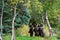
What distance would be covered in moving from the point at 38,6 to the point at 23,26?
4429 millimetres

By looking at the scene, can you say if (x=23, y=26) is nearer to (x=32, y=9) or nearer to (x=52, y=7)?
(x=32, y=9)

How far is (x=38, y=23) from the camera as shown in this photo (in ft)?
97.2

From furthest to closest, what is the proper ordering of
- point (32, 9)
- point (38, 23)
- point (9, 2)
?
point (38, 23), point (32, 9), point (9, 2)

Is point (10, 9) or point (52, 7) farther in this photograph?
point (52, 7)

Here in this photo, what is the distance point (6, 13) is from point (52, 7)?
263 inches

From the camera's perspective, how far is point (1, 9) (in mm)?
24312

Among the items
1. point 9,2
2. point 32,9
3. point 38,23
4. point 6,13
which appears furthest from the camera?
point 38,23

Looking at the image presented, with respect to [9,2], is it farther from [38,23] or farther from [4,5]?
[38,23]

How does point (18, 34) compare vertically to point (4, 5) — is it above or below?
below

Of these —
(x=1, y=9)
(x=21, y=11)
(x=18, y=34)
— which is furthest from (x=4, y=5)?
(x=18, y=34)

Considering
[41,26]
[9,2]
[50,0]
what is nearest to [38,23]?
[41,26]

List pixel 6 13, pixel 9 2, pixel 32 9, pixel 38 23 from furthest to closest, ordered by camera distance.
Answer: pixel 38 23
pixel 32 9
pixel 6 13
pixel 9 2

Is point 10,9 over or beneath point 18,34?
over

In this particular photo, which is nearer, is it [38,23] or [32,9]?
[32,9]
